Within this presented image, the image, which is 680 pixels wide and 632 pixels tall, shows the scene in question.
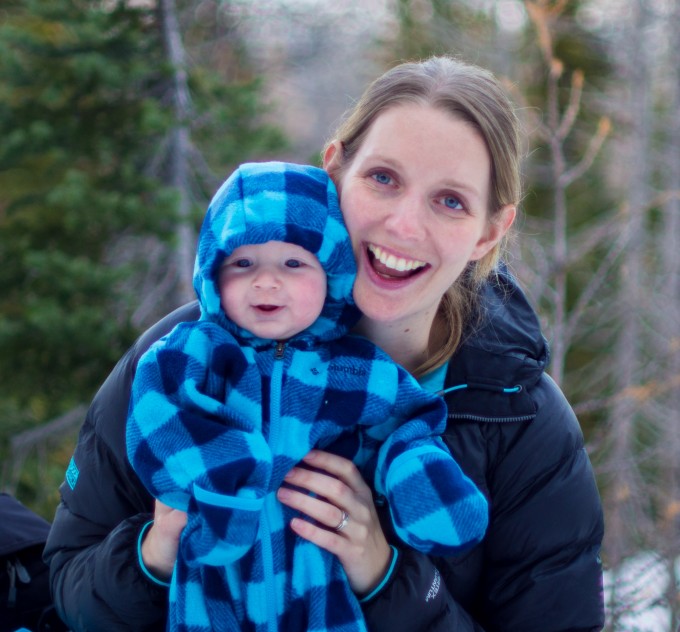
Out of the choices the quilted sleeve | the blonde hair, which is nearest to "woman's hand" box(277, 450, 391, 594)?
the quilted sleeve

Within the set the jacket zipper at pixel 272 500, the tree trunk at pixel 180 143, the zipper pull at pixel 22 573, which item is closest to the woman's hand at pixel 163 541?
the jacket zipper at pixel 272 500

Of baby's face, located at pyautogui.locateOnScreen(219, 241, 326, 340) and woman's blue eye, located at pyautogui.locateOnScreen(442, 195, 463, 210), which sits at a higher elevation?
woman's blue eye, located at pyautogui.locateOnScreen(442, 195, 463, 210)

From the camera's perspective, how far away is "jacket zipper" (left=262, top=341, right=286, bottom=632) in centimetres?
169

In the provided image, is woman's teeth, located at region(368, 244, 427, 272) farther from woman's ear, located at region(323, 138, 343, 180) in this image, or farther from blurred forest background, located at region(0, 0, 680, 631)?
blurred forest background, located at region(0, 0, 680, 631)

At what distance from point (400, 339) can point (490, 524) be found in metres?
0.53

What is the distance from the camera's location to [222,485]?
63.5 inches

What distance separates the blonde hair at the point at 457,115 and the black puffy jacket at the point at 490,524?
135 mm

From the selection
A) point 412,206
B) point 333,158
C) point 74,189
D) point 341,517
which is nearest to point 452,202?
point 412,206

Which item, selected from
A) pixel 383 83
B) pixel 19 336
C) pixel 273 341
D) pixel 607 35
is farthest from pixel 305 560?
pixel 607 35

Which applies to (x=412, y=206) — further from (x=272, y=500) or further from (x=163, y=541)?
(x=163, y=541)

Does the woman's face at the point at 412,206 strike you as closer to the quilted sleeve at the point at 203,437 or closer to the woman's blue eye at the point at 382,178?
the woman's blue eye at the point at 382,178

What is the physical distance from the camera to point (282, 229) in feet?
5.73

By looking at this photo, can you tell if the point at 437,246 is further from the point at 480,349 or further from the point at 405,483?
the point at 405,483

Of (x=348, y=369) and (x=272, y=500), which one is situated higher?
(x=348, y=369)
